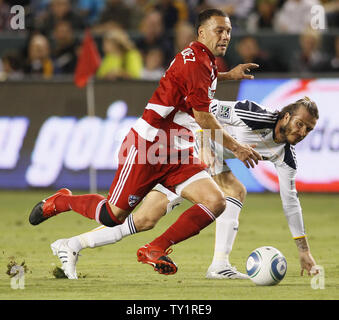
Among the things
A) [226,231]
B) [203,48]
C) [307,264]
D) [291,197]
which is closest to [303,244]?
[307,264]

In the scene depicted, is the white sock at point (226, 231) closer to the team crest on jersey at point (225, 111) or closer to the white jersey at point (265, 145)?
the white jersey at point (265, 145)

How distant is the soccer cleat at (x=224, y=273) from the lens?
768 cm

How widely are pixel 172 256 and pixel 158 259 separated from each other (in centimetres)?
193

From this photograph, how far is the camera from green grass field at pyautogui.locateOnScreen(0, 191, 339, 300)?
6.78 metres

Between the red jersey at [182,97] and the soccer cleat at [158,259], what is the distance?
0.85 meters

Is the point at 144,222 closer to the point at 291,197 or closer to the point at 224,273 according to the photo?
the point at 224,273

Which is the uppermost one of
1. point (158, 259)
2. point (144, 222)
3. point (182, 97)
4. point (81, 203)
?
point (182, 97)

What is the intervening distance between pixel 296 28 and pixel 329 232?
7.10 metres

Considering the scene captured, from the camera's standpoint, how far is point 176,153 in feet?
24.2

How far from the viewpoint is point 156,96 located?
7441 mm

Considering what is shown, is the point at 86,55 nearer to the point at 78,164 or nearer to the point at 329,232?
the point at 78,164

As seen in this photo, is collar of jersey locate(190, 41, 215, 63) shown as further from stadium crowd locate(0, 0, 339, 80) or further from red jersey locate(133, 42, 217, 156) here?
stadium crowd locate(0, 0, 339, 80)

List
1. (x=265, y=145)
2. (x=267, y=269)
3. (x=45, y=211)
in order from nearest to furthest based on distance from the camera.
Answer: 1. (x=267, y=269)
2. (x=45, y=211)
3. (x=265, y=145)

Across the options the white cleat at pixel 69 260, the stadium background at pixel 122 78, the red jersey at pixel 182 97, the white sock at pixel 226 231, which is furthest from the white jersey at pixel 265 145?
the stadium background at pixel 122 78
